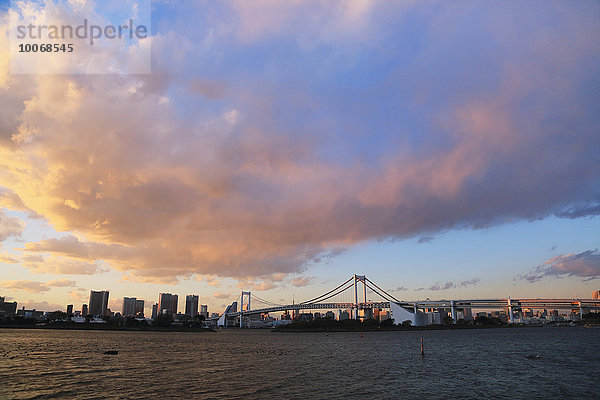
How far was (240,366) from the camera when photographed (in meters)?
43.2

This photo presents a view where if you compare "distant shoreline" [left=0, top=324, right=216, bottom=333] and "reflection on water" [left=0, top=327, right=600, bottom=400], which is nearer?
"reflection on water" [left=0, top=327, right=600, bottom=400]

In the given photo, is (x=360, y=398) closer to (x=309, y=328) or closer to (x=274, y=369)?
(x=274, y=369)

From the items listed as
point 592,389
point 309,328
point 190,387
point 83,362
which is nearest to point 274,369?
point 190,387

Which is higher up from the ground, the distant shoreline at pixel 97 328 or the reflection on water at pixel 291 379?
the reflection on water at pixel 291 379

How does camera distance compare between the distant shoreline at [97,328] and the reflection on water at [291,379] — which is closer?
the reflection on water at [291,379]

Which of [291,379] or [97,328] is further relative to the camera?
[97,328]

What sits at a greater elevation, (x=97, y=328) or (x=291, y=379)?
(x=291, y=379)

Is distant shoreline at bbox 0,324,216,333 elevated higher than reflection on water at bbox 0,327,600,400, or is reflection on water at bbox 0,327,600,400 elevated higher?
reflection on water at bbox 0,327,600,400

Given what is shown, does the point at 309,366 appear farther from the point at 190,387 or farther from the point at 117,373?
the point at 117,373

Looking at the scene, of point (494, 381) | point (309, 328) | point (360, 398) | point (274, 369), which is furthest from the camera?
point (309, 328)

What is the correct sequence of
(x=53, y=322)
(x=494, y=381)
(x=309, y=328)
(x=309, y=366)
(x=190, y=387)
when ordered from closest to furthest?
1. (x=190, y=387)
2. (x=494, y=381)
3. (x=309, y=366)
4. (x=53, y=322)
5. (x=309, y=328)

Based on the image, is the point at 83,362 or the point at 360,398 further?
the point at 83,362

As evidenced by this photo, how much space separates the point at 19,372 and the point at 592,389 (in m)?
51.0

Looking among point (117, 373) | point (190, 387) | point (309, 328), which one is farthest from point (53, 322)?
point (190, 387)
